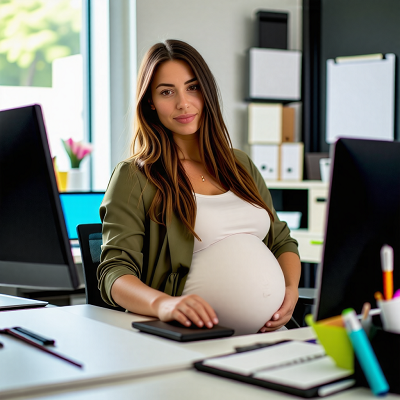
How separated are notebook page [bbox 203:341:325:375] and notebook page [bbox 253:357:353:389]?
0.02m

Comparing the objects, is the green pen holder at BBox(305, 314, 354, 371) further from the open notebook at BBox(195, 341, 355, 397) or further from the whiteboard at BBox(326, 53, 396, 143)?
the whiteboard at BBox(326, 53, 396, 143)

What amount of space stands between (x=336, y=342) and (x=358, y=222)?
20 cm

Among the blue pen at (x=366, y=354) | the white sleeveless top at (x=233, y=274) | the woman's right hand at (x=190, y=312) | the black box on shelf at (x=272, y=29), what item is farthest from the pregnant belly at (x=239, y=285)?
the black box on shelf at (x=272, y=29)

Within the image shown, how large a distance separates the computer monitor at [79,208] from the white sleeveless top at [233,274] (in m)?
1.49

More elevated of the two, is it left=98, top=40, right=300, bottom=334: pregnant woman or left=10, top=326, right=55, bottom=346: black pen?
left=98, top=40, right=300, bottom=334: pregnant woman

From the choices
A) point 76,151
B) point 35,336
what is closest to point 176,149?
point 35,336

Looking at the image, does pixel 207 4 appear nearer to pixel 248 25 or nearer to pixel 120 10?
pixel 248 25

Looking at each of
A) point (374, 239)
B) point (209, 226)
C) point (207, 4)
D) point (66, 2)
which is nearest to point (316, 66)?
point (207, 4)

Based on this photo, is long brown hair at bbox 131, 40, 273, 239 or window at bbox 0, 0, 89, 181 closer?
long brown hair at bbox 131, 40, 273, 239

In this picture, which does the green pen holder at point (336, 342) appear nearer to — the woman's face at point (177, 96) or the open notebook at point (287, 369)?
the open notebook at point (287, 369)

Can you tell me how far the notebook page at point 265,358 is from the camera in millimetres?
851

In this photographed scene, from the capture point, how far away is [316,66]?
12.6 ft

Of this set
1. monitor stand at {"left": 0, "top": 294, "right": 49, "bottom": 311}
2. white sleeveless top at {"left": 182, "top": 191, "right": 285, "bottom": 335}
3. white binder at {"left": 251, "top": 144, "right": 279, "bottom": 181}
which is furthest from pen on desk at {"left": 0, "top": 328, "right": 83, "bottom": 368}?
white binder at {"left": 251, "top": 144, "right": 279, "bottom": 181}

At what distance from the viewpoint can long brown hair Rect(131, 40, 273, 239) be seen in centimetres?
→ 157
